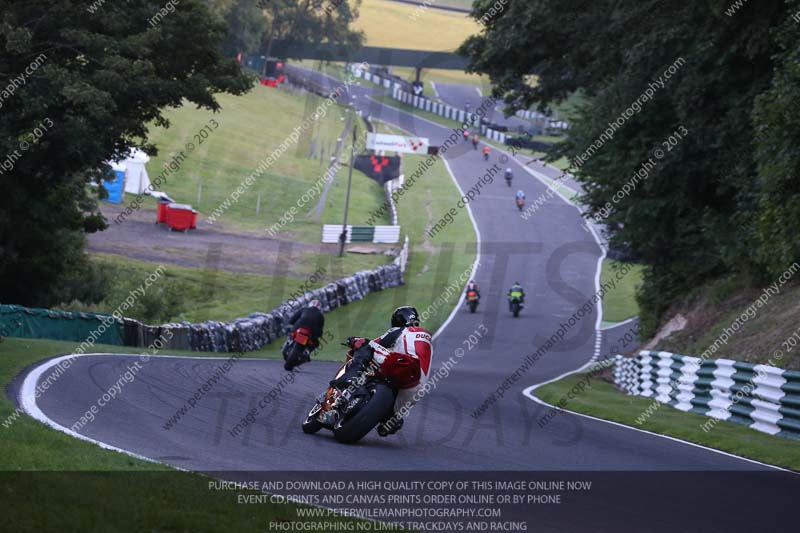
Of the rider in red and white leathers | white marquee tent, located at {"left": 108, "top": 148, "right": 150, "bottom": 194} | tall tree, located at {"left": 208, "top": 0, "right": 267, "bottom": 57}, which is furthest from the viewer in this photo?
tall tree, located at {"left": 208, "top": 0, "right": 267, "bottom": 57}

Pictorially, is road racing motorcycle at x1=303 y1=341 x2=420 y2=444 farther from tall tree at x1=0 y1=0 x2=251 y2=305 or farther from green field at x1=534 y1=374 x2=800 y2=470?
tall tree at x1=0 y1=0 x2=251 y2=305

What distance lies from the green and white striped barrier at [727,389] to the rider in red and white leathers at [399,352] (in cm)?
573

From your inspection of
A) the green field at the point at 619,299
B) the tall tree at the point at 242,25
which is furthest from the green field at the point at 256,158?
the green field at the point at 619,299

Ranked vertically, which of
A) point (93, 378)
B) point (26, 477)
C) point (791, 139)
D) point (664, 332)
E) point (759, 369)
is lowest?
point (664, 332)

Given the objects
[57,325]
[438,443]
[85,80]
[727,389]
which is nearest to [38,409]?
[438,443]

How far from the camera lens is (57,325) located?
2328cm

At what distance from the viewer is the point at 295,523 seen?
20.7ft

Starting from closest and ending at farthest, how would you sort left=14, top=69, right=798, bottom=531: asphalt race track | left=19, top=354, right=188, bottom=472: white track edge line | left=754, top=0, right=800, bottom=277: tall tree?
left=14, top=69, right=798, bottom=531: asphalt race track → left=19, top=354, right=188, bottom=472: white track edge line → left=754, top=0, right=800, bottom=277: tall tree

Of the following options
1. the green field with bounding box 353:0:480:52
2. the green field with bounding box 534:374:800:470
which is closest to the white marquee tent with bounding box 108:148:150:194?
the green field with bounding box 534:374:800:470

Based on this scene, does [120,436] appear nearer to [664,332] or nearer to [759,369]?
[759,369]

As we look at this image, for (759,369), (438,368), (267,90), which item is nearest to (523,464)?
(759,369)

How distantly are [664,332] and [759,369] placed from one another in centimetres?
1318

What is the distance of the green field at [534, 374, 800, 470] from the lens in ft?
39.8

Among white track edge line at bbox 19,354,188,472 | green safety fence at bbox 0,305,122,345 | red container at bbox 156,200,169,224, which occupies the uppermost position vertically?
white track edge line at bbox 19,354,188,472
